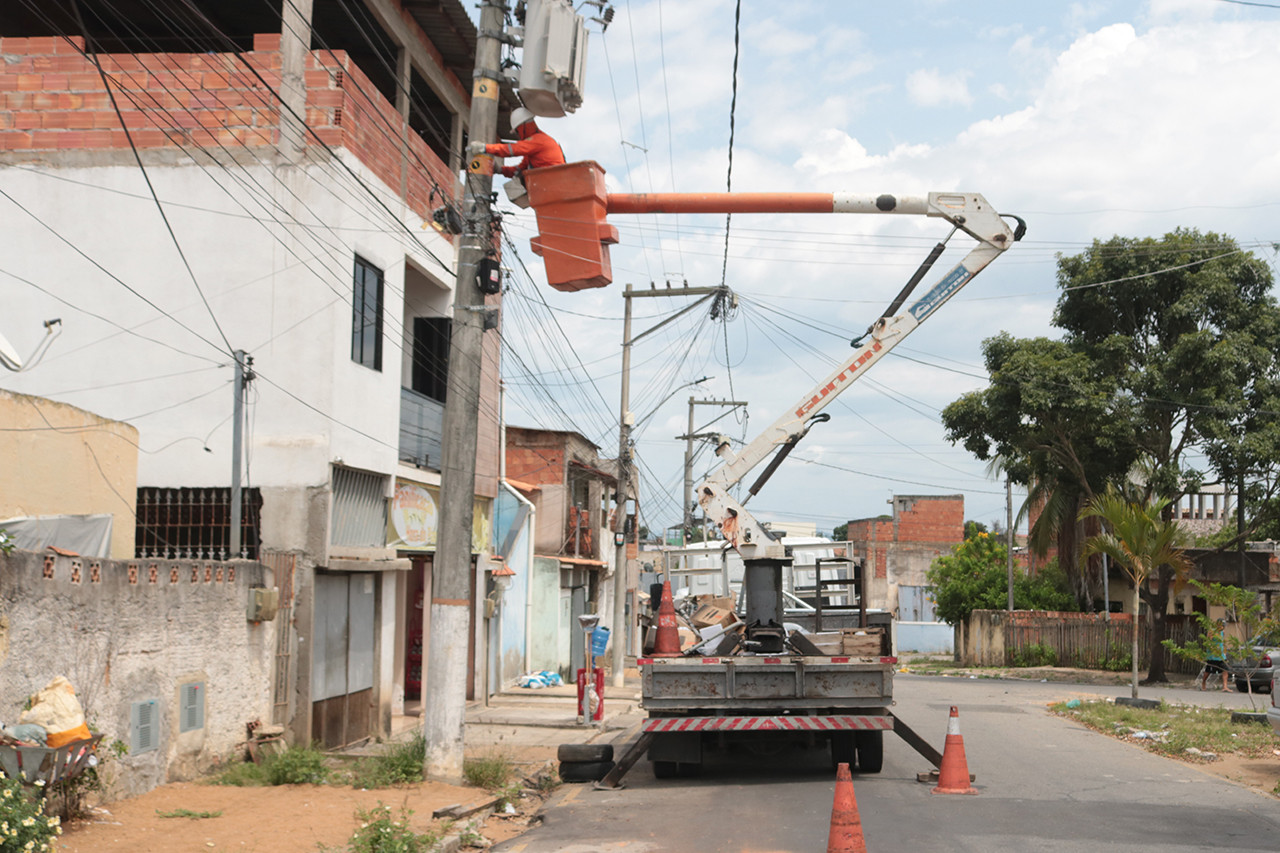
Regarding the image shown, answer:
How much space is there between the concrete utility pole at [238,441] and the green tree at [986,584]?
31.4 metres

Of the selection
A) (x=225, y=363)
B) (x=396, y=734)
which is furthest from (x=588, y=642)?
(x=225, y=363)

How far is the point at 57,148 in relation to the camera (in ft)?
48.9

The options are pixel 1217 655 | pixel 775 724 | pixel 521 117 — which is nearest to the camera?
pixel 521 117

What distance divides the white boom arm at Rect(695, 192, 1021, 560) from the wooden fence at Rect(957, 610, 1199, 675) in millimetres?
21847

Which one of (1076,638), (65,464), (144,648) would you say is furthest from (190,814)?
(1076,638)

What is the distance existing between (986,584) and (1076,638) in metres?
6.88

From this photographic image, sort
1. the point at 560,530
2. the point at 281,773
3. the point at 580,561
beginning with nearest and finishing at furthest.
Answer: the point at 281,773
the point at 560,530
the point at 580,561

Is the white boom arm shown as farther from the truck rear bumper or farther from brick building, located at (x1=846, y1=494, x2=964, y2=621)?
brick building, located at (x1=846, y1=494, x2=964, y2=621)

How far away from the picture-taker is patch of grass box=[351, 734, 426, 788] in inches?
463

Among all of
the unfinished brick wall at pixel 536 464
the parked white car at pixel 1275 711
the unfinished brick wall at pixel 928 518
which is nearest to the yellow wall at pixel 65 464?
the parked white car at pixel 1275 711

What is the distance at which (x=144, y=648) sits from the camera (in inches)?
430

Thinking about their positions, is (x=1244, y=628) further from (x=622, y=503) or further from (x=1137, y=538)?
(x=622, y=503)

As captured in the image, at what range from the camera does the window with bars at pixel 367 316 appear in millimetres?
15578

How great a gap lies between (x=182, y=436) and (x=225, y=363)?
1050mm
